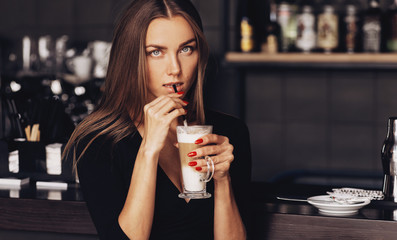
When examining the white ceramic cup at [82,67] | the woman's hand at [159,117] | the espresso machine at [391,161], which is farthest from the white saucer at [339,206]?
the white ceramic cup at [82,67]

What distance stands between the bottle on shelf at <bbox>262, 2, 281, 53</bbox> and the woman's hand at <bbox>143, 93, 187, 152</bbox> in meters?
1.30

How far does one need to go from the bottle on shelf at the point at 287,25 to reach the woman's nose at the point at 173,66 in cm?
126

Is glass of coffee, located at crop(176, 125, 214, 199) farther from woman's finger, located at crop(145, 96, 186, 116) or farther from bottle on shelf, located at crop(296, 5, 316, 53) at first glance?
bottle on shelf, located at crop(296, 5, 316, 53)

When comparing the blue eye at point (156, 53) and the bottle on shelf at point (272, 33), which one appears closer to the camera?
the blue eye at point (156, 53)

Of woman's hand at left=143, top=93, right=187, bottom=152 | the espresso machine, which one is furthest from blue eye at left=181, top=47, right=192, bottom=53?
the espresso machine

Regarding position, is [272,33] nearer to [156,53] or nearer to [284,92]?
[284,92]

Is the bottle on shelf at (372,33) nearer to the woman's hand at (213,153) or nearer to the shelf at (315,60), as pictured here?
the shelf at (315,60)

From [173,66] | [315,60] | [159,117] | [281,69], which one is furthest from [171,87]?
[281,69]

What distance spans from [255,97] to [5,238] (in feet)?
5.60

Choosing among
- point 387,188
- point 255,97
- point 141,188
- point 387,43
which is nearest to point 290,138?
point 255,97

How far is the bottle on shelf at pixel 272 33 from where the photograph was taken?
96.1 inches

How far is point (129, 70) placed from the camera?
4.41ft

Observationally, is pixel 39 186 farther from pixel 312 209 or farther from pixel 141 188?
pixel 312 209

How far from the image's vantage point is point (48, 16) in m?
3.27
